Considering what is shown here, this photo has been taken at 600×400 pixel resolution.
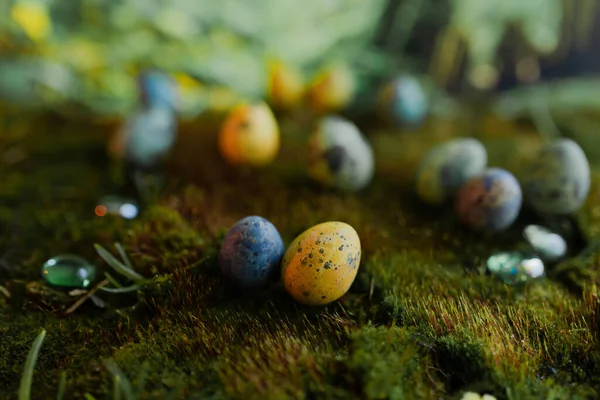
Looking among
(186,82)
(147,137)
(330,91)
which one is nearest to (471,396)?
(147,137)

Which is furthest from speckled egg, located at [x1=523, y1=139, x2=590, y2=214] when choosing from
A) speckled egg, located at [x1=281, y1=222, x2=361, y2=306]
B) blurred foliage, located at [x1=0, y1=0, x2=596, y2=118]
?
blurred foliage, located at [x1=0, y1=0, x2=596, y2=118]

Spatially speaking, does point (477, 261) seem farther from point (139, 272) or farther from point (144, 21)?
point (144, 21)

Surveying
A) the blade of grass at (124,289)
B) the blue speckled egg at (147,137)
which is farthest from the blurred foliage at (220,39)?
the blade of grass at (124,289)

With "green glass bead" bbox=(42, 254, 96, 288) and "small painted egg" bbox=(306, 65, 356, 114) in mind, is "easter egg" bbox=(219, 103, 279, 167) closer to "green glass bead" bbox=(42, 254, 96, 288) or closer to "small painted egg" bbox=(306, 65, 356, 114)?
"small painted egg" bbox=(306, 65, 356, 114)

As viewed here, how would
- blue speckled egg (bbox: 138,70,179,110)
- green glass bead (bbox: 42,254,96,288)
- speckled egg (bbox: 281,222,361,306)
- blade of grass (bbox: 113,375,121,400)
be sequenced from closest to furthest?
1. blade of grass (bbox: 113,375,121,400)
2. speckled egg (bbox: 281,222,361,306)
3. green glass bead (bbox: 42,254,96,288)
4. blue speckled egg (bbox: 138,70,179,110)

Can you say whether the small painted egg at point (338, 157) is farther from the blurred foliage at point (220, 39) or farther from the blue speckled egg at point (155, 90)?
the blurred foliage at point (220, 39)

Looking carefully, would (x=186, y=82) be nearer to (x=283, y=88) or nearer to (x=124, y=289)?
(x=283, y=88)

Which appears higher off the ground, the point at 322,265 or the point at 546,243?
the point at 322,265
